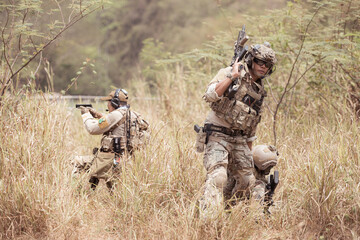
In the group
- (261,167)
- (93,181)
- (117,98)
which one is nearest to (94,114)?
(117,98)

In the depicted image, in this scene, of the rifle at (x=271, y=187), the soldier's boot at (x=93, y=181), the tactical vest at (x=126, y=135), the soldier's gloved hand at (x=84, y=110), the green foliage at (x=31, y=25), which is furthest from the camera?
the soldier's gloved hand at (x=84, y=110)

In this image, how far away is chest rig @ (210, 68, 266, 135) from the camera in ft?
14.9

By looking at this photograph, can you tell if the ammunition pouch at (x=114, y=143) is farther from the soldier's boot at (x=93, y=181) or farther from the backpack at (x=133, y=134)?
the soldier's boot at (x=93, y=181)

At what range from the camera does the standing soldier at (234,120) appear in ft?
14.3

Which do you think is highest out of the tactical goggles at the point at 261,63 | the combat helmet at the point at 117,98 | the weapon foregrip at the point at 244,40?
the weapon foregrip at the point at 244,40

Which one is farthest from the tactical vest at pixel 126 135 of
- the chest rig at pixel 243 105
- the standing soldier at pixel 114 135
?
the chest rig at pixel 243 105

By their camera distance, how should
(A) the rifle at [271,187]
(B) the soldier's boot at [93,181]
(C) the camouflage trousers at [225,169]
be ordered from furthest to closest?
1. (B) the soldier's boot at [93,181]
2. (A) the rifle at [271,187]
3. (C) the camouflage trousers at [225,169]

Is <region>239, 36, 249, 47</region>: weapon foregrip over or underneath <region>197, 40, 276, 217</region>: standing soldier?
over

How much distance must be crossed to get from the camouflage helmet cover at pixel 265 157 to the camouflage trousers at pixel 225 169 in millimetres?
182

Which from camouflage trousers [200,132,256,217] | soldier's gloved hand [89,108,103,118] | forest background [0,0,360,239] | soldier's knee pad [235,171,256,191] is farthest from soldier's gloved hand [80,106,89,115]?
soldier's knee pad [235,171,256,191]

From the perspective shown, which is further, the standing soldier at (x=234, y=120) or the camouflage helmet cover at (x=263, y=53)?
the camouflage helmet cover at (x=263, y=53)

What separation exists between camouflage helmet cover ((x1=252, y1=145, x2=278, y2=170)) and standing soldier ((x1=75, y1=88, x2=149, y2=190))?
1428 millimetres

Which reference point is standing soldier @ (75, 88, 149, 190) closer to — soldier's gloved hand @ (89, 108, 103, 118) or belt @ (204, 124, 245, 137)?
soldier's gloved hand @ (89, 108, 103, 118)

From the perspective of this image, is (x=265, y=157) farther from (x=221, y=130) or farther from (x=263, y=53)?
(x=263, y=53)
